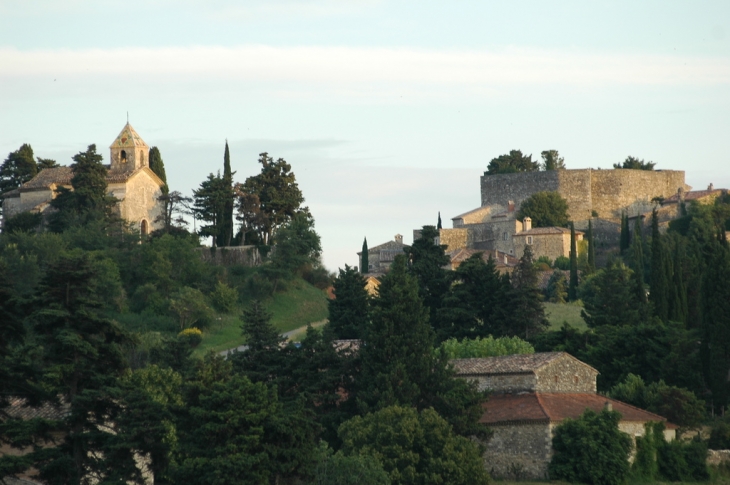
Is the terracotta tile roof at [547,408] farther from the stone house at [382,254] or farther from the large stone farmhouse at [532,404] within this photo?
the stone house at [382,254]

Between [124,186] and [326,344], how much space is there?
33892 mm

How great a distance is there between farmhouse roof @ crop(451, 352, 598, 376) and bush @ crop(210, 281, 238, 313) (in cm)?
2270

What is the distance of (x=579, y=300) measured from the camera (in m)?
71.9

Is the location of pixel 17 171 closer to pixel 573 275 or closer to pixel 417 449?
pixel 573 275

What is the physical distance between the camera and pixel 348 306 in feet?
186

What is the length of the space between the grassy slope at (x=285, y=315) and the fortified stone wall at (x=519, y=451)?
859 inches

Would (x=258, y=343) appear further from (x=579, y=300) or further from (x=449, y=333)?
(x=579, y=300)

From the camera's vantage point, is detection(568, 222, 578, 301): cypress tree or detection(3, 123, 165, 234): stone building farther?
detection(3, 123, 165, 234): stone building

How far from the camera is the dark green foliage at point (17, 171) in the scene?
82.1 metres

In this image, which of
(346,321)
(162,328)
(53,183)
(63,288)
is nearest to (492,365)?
(346,321)

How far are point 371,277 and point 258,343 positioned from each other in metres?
32.4

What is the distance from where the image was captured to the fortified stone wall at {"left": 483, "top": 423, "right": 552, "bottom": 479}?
136ft

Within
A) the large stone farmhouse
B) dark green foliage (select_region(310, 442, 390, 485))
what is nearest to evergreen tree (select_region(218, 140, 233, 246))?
the large stone farmhouse

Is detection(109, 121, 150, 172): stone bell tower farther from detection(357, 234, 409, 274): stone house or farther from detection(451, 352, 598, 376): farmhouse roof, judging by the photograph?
detection(451, 352, 598, 376): farmhouse roof
